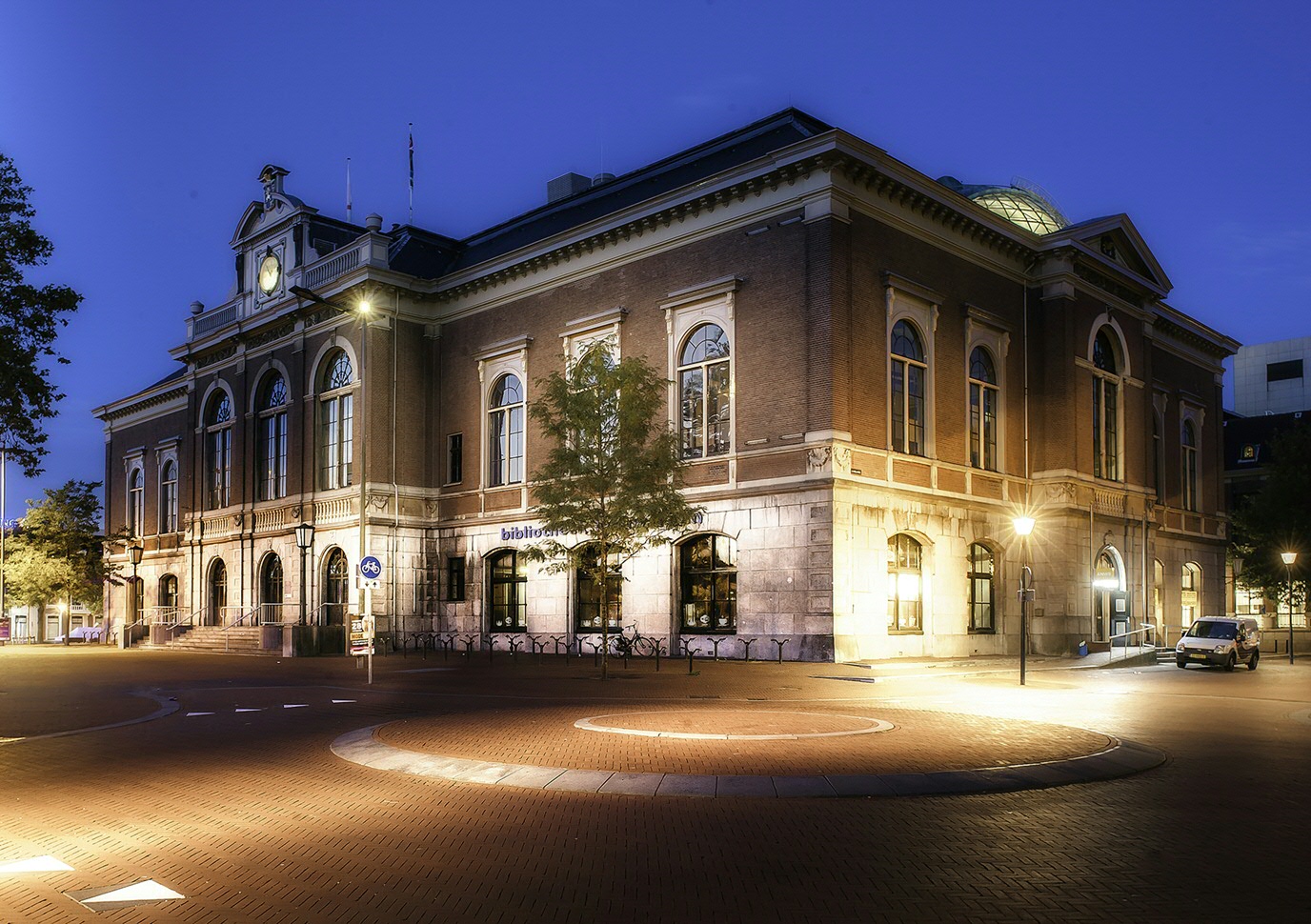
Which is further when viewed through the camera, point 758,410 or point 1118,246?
point 1118,246

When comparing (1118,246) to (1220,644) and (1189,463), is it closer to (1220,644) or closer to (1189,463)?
(1189,463)

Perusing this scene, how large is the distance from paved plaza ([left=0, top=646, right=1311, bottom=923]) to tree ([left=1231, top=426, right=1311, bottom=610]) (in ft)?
108

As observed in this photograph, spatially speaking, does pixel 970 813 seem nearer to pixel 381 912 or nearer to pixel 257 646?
pixel 381 912

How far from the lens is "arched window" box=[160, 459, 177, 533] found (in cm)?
6028

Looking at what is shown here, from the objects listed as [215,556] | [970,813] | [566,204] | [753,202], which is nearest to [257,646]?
[215,556]

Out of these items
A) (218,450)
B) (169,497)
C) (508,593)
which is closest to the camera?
(508,593)

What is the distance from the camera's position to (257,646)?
42.8 metres

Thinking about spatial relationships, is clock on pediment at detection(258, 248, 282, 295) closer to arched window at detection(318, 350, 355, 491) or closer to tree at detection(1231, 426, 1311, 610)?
arched window at detection(318, 350, 355, 491)

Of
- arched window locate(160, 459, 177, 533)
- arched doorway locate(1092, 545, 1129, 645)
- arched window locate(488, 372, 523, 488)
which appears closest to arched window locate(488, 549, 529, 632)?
arched window locate(488, 372, 523, 488)

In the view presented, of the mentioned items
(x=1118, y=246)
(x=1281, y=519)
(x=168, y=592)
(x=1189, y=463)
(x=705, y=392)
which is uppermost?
(x=1118, y=246)

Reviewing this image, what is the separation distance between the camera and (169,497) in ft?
201

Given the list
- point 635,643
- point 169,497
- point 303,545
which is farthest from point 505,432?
point 169,497

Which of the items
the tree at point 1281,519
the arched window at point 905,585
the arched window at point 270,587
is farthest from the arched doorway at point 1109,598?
the arched window at point 270,587

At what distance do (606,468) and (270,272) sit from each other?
28.6 meters
